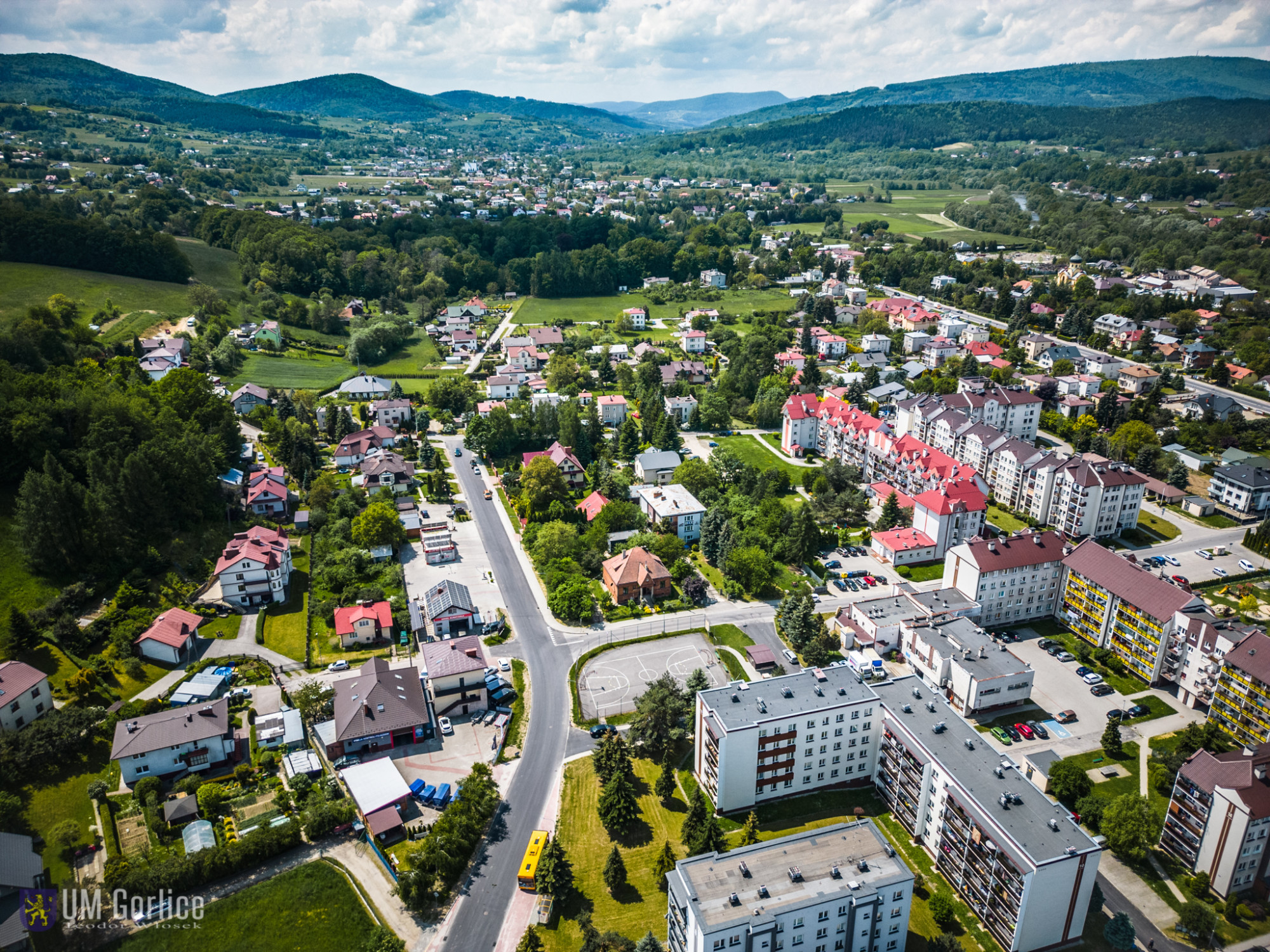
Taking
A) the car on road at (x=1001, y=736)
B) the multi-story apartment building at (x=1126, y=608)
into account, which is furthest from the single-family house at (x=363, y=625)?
the multi-story apartment building at (x=1126, y=608)

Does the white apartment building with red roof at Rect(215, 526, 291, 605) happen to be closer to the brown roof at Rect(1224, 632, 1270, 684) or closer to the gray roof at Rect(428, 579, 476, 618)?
the gray roof at Rect(428, 579, 476, 618)

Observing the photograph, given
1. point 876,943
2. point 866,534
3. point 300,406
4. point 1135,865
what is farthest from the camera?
point 300,406

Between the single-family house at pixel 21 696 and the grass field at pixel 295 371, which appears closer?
the single-family house at pixel 21 696

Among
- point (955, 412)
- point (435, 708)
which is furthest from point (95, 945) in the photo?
point (955, 412)

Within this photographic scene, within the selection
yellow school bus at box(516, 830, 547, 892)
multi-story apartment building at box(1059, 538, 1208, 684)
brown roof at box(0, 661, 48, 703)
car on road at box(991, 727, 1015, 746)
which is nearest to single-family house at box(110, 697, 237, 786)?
brown roof at box(0, 661, 48, 703)

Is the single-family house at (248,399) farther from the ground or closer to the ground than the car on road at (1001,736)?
farther from the ground

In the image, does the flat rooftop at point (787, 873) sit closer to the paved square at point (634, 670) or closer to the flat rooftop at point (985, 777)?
the flat rooftop at point (985, 777)

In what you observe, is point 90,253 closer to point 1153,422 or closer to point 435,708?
A: point 435,708
